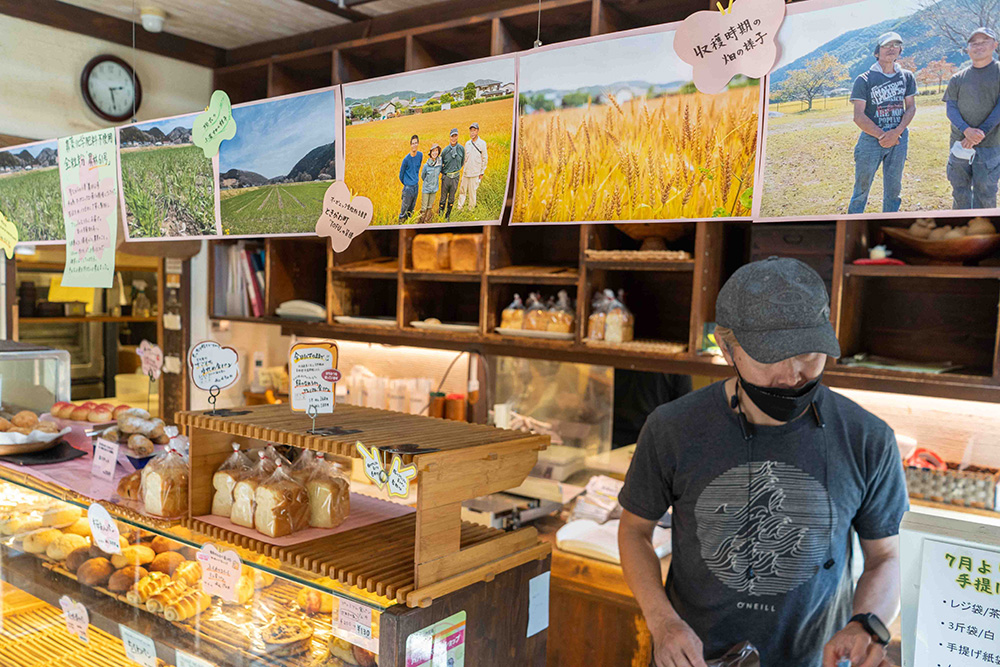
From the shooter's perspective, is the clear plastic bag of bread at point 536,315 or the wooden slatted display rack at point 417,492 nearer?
the wooden slatted display rack at point 417,492

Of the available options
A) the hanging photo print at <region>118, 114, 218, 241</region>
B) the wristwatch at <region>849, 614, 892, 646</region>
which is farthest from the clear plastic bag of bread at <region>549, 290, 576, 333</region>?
the wristwatch at <region>849, 614, 892, 646</region>

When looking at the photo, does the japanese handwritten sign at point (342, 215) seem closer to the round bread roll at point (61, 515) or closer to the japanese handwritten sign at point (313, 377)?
the japanese handwritten sign at point (313, 377)

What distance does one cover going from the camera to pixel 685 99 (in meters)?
1.23

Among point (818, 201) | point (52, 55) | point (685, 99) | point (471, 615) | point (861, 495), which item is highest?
point (52, 55)

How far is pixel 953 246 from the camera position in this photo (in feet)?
7.75

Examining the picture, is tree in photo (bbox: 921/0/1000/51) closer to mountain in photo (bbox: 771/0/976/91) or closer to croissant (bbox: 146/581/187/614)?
mountain in photo (bbox: 771/0/976/91)

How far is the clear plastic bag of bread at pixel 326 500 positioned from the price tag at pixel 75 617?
779 mm

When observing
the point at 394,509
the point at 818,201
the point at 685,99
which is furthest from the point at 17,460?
the point at 818,201

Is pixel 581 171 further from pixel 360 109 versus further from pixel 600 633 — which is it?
pixel 600 633

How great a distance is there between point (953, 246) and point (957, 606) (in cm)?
209

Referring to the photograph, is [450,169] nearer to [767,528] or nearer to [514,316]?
[767,528]

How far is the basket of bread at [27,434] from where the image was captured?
212cm

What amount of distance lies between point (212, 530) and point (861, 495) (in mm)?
1309

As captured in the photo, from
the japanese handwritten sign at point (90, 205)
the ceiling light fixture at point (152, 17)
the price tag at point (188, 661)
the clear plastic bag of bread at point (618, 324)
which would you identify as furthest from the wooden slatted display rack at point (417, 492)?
the ceiling light fixture at point (152, 17)
